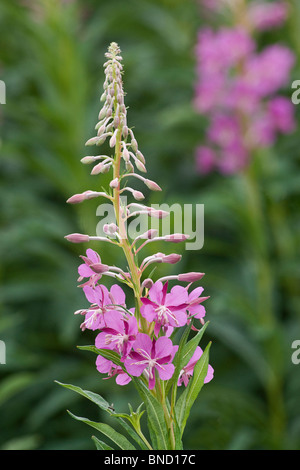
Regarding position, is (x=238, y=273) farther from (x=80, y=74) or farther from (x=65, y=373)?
(x=80, y=74)

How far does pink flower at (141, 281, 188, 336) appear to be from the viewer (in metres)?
0.97

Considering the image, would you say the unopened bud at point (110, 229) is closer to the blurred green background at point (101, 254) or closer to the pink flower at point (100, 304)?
the pink flower at point (100, 304)

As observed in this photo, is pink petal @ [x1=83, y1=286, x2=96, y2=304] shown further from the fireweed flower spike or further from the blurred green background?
the blurred green background

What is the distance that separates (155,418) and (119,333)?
0.57ft

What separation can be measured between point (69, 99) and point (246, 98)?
1165 mm

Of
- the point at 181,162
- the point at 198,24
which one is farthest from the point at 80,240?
the point at 198,24

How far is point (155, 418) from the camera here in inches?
40.6

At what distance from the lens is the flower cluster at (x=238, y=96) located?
3.59 m

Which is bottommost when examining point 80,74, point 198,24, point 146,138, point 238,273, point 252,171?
point 238,273

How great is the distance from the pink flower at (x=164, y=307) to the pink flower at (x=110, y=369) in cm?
11

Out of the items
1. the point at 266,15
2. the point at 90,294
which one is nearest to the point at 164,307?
the point at 90,294

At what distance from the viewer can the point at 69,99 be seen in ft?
12.7

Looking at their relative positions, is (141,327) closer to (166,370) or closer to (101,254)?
(166,370)

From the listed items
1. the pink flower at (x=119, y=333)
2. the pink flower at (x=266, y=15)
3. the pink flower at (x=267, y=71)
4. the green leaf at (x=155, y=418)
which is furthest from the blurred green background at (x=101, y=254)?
the pink flower at (x=119, y=333)
